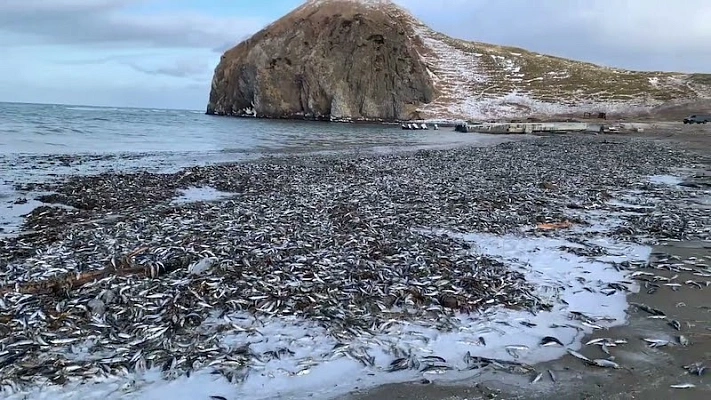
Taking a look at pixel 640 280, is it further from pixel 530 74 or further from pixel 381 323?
pixel 530 74

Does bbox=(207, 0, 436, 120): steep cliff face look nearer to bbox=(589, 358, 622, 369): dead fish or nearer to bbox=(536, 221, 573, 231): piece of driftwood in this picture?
bbox=(536, 221, 573, 231): piece of driftwood

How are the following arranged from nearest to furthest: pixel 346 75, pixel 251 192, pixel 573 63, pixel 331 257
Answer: pixel 331 257 → pixel 251 192 → pixel 346 75 → pixel 573 63

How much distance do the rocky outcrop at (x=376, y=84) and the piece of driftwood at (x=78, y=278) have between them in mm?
105331

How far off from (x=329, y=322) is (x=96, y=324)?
3.06 meters

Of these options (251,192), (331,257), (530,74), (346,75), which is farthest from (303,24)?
(331,257)

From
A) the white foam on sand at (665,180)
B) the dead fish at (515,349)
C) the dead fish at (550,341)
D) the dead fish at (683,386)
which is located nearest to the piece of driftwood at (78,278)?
the dead fish at (515,349)

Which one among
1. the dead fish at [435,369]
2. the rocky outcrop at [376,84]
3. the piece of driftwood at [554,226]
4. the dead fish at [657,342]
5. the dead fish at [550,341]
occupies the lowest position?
the dead fish at [435,369]

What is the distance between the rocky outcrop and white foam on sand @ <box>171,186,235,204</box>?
3720 inches

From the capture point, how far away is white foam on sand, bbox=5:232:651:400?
577 centimetres

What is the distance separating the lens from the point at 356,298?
8.34 meters

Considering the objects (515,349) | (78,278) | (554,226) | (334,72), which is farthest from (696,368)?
(334,72)

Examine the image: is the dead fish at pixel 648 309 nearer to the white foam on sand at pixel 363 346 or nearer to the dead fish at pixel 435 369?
the white foam on sand at pixel 363 346

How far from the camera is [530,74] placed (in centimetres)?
13262

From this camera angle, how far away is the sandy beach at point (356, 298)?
6023mm
